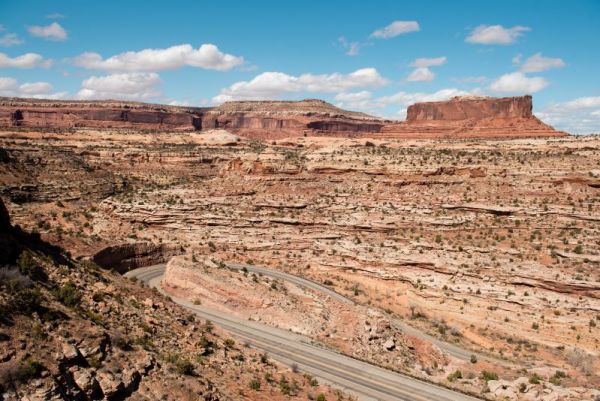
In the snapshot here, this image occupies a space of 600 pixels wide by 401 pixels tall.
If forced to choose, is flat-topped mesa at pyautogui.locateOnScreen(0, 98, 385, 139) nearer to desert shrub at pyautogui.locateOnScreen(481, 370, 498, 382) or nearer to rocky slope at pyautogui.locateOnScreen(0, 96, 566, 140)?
rocky slope at pyautogui.locateOnScreen(0, 96, 566, 140)

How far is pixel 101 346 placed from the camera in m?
15.0

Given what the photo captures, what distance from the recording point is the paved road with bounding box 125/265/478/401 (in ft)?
73.3

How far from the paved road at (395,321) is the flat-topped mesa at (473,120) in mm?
45695

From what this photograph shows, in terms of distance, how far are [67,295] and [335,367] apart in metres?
13.6

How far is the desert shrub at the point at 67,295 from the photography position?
645 inches

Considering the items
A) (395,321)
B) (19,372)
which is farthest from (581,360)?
(19,372)

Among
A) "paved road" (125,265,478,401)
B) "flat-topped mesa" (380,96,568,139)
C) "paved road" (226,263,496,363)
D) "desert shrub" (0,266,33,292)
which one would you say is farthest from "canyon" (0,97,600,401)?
"flat-topped mesa" (380,96,568,139)

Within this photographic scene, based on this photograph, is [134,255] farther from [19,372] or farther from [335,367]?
[19,372]

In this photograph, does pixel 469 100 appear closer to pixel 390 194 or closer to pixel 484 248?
pixel 390 194

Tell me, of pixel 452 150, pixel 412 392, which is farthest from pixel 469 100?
pixel 412 392

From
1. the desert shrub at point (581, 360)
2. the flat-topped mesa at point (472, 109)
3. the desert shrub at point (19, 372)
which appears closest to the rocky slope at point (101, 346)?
the desert shrub at point (19, 372)

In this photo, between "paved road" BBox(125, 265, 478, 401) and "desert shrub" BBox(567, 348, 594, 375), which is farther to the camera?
"desert shrub" BBox(567, 348, 594, 375)

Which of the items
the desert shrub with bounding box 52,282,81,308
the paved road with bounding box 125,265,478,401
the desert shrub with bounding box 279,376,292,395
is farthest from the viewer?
the paved road with bounding box 125,265,478,401

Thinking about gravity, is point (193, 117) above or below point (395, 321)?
above
